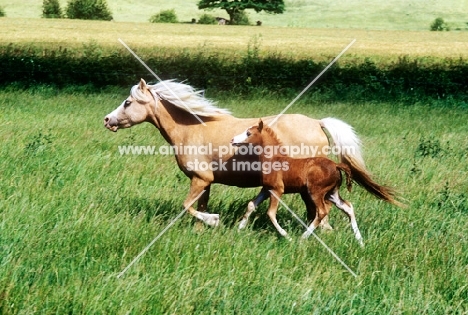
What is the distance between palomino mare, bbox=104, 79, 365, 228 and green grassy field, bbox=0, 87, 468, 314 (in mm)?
478

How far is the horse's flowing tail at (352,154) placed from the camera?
6.12 meters

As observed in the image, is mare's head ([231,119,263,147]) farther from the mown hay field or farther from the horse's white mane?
the mown hay field

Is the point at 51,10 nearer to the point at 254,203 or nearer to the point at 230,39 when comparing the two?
the point at 230,39

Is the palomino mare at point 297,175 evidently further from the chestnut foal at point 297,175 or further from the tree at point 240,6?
the tree at point 240,6

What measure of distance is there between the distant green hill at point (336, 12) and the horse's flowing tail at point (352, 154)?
201 feet

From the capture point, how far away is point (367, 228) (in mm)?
A: 6398

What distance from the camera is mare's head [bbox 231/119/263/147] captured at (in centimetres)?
578

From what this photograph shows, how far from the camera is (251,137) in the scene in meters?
5.80

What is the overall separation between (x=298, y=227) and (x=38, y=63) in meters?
14.4

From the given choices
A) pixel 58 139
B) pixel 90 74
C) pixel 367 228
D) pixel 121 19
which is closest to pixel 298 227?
pixel 367 228

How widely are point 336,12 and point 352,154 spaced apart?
72.2 m

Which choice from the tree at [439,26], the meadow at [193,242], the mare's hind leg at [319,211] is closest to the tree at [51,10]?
the tree at [439,26]

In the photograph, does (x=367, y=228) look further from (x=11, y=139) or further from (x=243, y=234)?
(x=11, y=139)

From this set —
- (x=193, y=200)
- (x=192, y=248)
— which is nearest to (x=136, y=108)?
(x=193, y=200)
